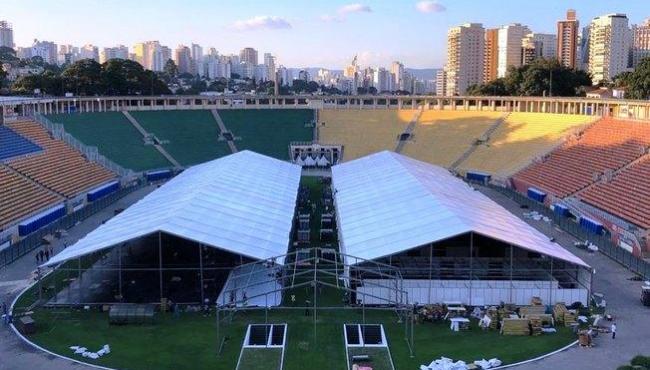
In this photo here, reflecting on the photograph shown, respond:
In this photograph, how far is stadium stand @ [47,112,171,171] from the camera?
56.9 m

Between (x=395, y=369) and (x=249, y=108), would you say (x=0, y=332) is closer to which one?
(x=395, y=369)

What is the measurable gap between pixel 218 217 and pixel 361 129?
42840 mm

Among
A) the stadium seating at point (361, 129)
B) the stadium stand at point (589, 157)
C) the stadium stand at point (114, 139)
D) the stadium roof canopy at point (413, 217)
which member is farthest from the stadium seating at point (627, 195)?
the stadium stand at point (114, 139)

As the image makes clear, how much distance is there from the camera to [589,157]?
4784cm

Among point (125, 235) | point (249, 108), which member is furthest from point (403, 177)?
point (249, 108)

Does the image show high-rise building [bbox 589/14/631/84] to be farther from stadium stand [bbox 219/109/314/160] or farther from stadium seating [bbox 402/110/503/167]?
stadium stand [bbox 219/109/314/160]

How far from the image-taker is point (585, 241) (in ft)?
111

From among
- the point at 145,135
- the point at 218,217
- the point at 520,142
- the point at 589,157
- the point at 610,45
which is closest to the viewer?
the point at 218,217

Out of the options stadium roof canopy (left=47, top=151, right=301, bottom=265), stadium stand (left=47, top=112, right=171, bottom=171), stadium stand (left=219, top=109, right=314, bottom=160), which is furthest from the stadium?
stadium stand (left=219, top=109, right=314, bottom=160)

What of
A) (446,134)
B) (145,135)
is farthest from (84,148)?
(446,134)

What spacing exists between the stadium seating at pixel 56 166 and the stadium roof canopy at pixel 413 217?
1937 centimetres

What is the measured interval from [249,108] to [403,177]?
4130cm

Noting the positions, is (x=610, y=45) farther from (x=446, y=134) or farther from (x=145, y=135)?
(x=145, y=135)

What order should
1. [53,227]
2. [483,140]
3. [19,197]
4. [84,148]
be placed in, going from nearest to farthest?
[53,227] → [19,197] → [84,148] → [483,140]
